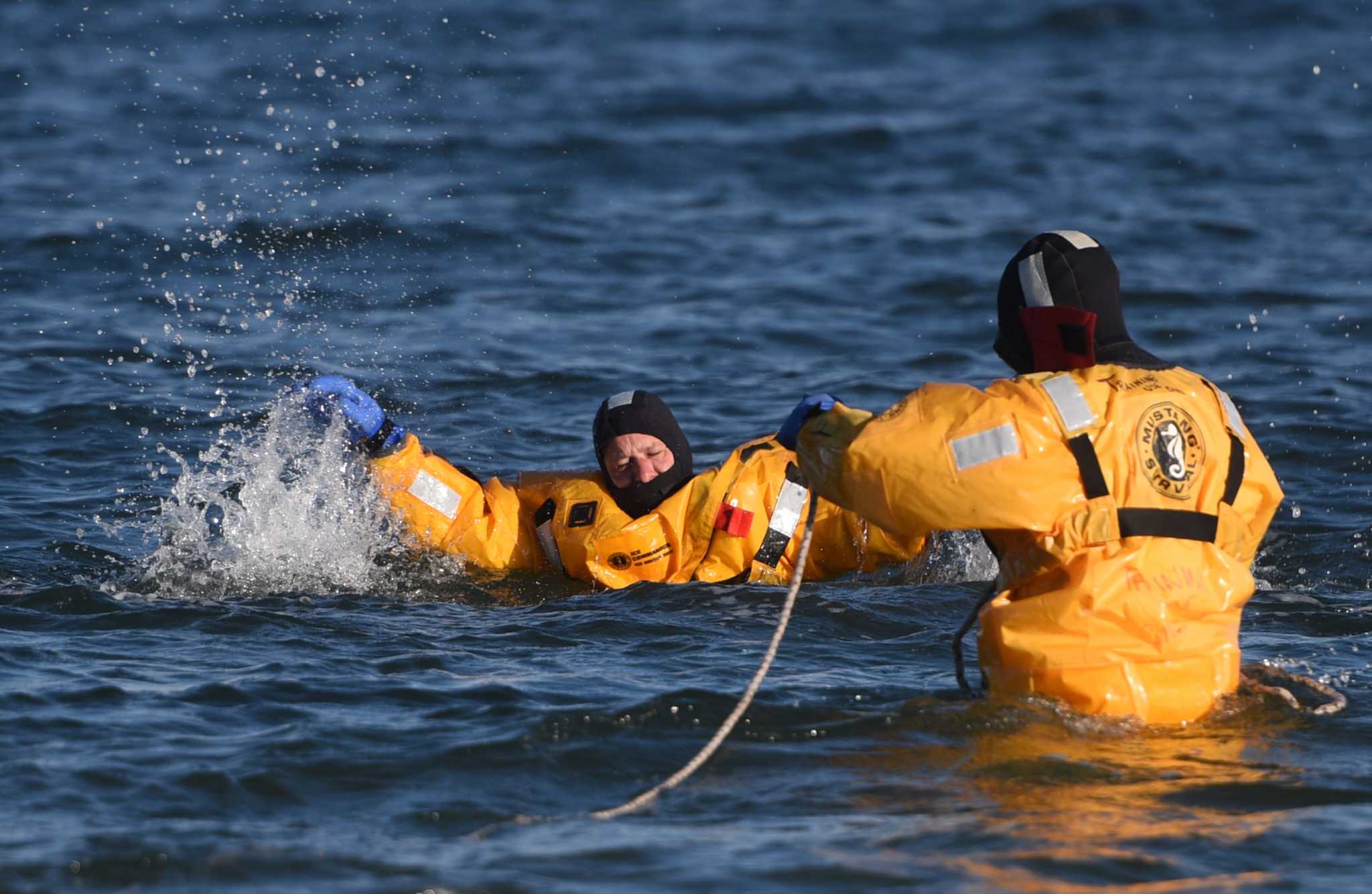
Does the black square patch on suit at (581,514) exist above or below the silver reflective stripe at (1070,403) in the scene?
below

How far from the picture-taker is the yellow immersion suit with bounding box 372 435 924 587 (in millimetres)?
7988

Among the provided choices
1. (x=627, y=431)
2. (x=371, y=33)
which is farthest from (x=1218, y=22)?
(x=627, y=431)

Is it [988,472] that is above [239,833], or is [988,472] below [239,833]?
above

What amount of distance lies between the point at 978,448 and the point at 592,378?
7162 millimetres

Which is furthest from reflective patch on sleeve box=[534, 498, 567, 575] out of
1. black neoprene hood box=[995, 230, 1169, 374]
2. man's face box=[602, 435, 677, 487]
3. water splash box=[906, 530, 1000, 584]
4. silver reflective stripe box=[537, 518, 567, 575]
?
black neoprene hood box=[995, 230, 1169, 374]

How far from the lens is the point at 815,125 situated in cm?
2028

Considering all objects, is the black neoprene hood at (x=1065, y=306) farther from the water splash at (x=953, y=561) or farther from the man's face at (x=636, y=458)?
the water splash at (x=953, y=561)

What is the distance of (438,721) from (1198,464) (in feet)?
8.61

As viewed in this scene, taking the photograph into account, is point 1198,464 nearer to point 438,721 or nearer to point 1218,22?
point 438,721

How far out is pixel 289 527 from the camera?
8297 mm

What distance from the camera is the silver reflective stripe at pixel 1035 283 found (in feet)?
18.0

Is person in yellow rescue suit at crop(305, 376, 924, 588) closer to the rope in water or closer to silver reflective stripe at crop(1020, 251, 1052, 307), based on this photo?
the rope in water

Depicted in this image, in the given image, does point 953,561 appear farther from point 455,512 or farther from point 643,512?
point 455,512

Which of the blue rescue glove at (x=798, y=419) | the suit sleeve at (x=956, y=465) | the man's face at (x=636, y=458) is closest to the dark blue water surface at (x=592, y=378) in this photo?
the man's face at (x=636, y=458)
